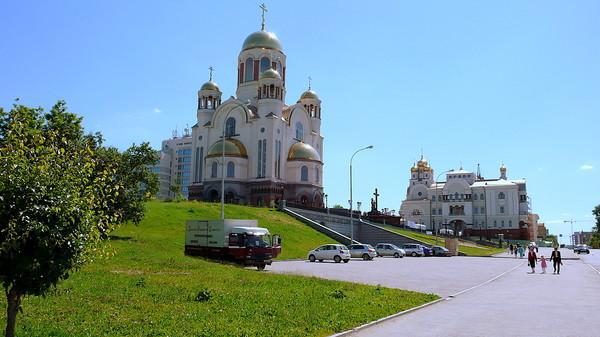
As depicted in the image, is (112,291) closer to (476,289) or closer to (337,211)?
(476,289)

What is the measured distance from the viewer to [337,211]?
62625 millimetres

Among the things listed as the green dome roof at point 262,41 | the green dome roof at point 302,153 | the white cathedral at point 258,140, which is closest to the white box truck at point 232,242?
the white cathedral at point 258,140

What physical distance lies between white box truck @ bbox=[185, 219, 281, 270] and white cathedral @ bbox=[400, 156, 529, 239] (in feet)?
260

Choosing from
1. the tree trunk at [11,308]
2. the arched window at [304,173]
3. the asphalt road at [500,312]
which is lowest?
the asphalt road at [500,312]

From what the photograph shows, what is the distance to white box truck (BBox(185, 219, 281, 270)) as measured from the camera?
26.2m

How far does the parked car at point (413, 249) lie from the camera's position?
164ft

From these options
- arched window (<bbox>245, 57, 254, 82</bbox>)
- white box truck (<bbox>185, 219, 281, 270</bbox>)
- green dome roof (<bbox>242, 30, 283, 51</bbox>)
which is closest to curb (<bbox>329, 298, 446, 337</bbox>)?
white box truck (<bbox>185, 219, 281, 270</bbox>)

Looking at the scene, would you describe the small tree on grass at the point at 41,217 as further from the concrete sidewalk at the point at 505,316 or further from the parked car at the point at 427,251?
the parked car at the point at 427,251

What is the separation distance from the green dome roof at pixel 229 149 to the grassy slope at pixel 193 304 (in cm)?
4505

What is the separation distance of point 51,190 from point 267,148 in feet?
200

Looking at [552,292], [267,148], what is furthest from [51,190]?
[267,148]

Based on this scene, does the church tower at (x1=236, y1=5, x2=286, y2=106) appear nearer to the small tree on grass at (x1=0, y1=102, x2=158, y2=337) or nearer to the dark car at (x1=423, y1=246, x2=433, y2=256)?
Answer: the dark car at (x1=423, y1=246, x2=433, y2=256)

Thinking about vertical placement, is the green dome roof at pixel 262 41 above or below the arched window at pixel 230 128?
above

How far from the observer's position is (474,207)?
110438 millimetres
